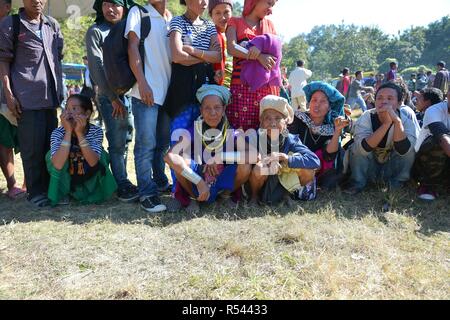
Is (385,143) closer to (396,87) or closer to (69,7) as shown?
(396,87)

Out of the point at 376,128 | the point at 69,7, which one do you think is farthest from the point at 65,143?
the point at 69,7

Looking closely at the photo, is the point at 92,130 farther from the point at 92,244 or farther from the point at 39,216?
the point at 92,244

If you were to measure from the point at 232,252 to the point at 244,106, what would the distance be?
1.49 metres

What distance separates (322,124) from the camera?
380cm

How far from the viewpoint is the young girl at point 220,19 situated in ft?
10.8

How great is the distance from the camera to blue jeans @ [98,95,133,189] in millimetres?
3676

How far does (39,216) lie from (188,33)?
6.91 ft

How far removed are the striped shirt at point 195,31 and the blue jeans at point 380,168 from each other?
183cm

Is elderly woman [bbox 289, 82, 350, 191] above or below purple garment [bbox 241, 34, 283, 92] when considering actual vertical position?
below

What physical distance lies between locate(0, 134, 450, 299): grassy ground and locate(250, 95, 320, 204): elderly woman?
0.22m

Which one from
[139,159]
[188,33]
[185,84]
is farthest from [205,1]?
[139,159]

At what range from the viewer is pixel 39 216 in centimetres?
340

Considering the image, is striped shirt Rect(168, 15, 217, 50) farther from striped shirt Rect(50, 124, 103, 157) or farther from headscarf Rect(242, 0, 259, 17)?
striped shirt Rect(50, 124, 103, 157)

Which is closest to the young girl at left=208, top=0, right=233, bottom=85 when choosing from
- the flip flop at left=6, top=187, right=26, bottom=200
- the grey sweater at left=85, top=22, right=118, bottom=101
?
the grey sweater at left=85, top=22, right=118, bottom=101
